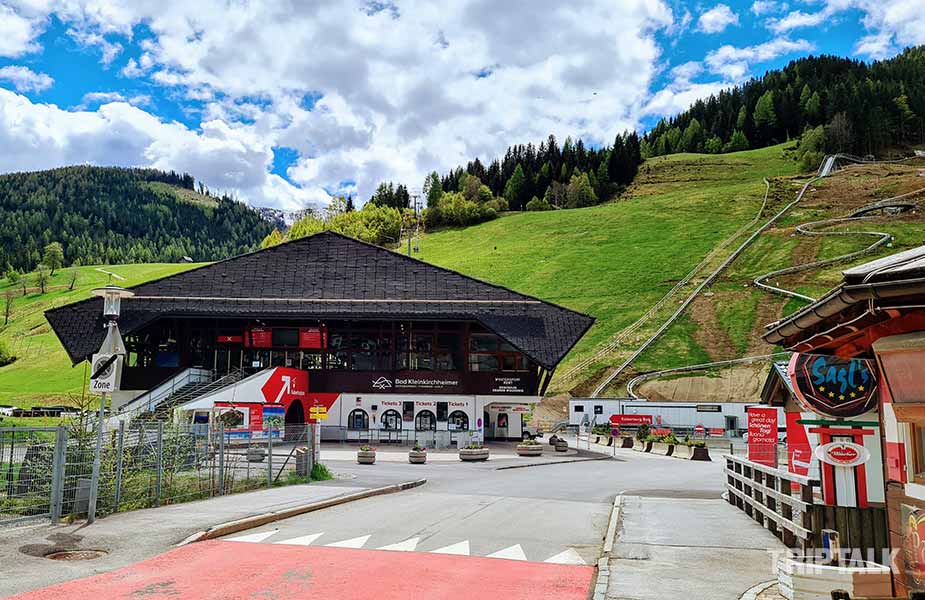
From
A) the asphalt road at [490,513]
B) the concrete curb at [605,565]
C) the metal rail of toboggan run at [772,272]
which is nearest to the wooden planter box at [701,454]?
the asphalt road at [490,513]

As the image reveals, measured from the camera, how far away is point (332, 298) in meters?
53.7

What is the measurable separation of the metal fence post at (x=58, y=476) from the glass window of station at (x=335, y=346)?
1550 inches

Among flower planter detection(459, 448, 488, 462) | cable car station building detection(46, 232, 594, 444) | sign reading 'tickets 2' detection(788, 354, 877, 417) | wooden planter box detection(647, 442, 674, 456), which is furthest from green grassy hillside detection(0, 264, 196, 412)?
sign reading 'tickets 2' detection(788, 354, 877, 417)

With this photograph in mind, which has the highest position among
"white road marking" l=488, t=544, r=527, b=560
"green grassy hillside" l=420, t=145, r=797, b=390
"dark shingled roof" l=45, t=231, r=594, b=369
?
"green grassy hillside" l=420, t=145, r=797, b=390

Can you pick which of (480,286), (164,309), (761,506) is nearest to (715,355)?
(480,286)

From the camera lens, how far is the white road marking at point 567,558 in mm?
11406

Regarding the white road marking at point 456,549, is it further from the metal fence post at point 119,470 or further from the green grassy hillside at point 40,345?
the green grassy hillside at point 40,345

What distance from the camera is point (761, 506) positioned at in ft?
48.0

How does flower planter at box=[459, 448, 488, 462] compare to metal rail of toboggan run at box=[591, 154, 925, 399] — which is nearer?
flower planter at box=[459, 448, 488, 462]

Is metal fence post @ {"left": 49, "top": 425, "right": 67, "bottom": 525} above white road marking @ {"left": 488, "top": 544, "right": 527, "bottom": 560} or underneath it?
above

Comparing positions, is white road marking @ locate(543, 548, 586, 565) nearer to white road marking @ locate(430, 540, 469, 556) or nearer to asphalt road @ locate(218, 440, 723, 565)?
asphalt road @ locate(218, 440, 723, 565)

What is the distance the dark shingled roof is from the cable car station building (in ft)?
0.35

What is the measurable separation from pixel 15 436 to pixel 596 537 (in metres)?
10.5

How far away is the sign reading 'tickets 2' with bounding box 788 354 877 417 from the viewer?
9164 millimetres
